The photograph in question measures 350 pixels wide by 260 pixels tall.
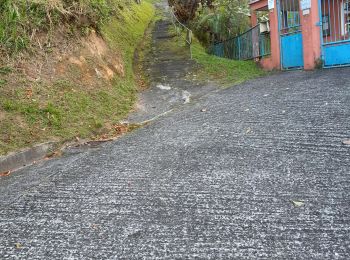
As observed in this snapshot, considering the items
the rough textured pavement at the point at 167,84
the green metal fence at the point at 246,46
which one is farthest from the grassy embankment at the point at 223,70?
the green metal fence at the point at 246,46

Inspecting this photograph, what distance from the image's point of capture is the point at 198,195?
11.6 ft

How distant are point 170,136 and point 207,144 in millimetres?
822

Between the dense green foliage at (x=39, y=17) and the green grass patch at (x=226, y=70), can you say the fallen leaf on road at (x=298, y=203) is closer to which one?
the dense green foliage at (x=39, y=17)

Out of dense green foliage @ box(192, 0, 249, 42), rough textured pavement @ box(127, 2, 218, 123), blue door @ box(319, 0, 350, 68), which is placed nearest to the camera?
rough textured pavement @ box(127, 2, 218, 123)

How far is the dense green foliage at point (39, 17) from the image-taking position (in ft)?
22.6

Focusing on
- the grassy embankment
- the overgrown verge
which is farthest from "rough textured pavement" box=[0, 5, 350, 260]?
the grassy embankment

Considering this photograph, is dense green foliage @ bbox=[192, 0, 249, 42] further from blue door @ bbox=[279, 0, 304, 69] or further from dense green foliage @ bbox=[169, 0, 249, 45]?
blue door @ bbox=[279, 0, 304, 69]

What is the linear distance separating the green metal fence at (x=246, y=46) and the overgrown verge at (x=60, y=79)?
5.32 meters

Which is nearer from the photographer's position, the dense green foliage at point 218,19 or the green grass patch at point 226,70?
the green grass patch at point 226,70

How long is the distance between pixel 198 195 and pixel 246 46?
1182cm

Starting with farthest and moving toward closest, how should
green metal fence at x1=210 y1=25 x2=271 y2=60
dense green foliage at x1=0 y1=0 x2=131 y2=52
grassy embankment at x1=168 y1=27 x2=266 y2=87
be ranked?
green metal fence at x1=210 y1=25 x2=271 y2=60, grassy embankment at x1=168 y1=27 x2=266 y2=87, dense green foliage at x1=0 y1=0 x2=131 y2=52

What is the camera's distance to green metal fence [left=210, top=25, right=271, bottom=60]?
42.5ft

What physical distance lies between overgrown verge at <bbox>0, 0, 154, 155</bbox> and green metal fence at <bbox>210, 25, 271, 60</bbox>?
5.32m

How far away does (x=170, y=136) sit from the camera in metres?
5.67
